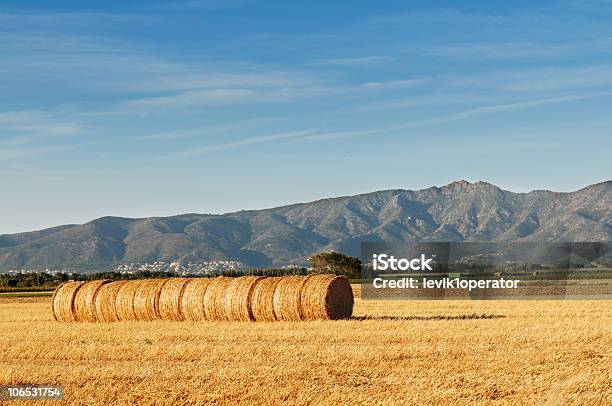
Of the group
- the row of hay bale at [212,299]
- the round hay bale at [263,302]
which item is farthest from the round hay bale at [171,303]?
the round hay bale at [263,302]

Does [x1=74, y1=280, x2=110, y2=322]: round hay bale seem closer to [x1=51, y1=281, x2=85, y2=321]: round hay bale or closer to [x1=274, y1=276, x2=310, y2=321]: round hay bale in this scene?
[x1=51, y1=281, x2=85, y2=321]: round hay bale

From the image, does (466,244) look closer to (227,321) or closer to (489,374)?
(227,321)

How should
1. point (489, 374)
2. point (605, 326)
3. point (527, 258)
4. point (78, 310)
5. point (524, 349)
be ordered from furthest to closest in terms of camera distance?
point (527, 258) → point (78, 310) → point (605, 326) → point (524, 349) → point (489, 374)

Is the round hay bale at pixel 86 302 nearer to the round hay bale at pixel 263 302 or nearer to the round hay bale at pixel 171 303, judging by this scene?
the round hay bale at pixel 171 303

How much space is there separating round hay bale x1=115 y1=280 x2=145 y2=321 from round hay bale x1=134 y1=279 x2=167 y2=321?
134 millimetres

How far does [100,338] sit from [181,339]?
1784 millimetres

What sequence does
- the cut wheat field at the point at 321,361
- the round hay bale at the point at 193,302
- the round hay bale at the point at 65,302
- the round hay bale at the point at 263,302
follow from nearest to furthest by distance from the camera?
1. the cut wheat field at the point at 321,361
2. the round hay bale at the point at 263,302
3. the round hay bale at the point at 193,302
4. the round hay bale at the point at 65,302

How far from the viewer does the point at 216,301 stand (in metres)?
25.0

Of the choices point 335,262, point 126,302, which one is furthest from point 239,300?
point 335,262

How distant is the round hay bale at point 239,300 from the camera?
2466 centimetres

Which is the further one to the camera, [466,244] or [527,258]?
[527,258]

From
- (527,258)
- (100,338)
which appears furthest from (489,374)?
(527,258)

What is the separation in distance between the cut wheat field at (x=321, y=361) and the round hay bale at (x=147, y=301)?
47.5 inches

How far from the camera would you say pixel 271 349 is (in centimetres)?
1662
